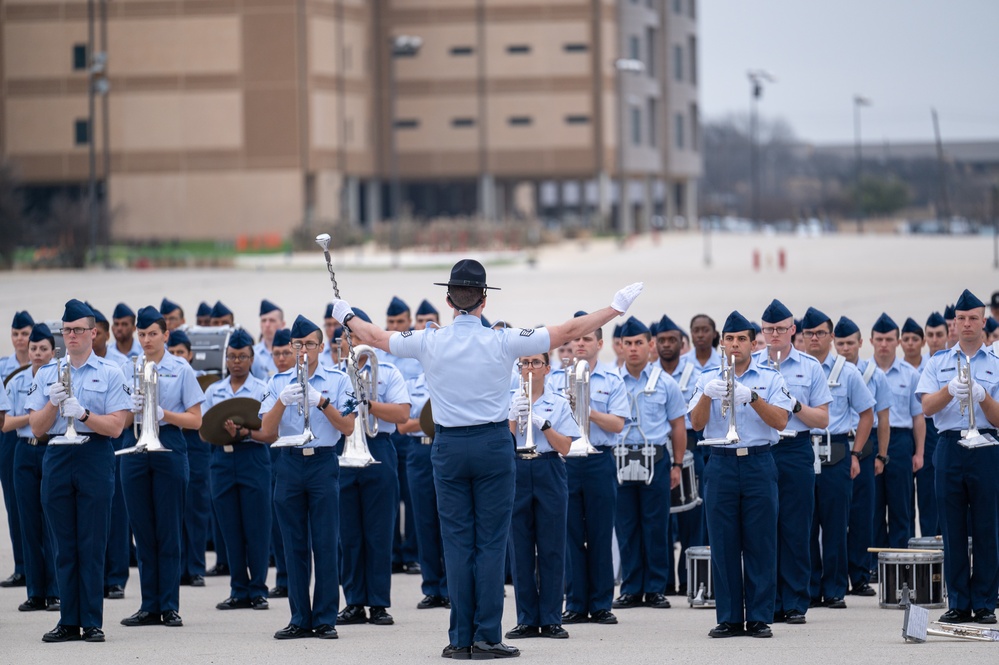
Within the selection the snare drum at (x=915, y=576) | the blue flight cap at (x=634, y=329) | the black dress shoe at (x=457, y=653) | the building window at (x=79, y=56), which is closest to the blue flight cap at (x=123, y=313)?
the blue flight cap at (x=634, y=329)

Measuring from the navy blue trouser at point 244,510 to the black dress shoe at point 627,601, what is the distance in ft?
8.49

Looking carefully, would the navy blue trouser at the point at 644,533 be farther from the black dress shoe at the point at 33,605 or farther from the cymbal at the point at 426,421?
the black dress shoe at the point at 33,605

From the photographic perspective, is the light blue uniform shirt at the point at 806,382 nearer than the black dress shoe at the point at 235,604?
Yes

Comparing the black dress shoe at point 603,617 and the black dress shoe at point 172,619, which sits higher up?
the black dress shoe at point 172,619

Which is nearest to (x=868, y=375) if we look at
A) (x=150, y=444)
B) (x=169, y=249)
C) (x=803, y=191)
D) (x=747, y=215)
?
(x=150, y=444)

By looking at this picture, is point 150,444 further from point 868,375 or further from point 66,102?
point 66,102

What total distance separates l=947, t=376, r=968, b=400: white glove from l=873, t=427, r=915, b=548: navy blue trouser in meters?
3.63

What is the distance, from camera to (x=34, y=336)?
10133 millimetres

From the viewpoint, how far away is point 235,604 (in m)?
11.3

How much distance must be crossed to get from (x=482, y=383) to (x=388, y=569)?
2444 mm

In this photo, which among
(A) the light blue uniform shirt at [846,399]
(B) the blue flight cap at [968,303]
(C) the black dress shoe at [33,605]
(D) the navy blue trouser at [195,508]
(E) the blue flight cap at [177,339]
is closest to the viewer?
(B) the blue flight cap at [968,303]

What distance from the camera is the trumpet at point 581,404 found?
9.59 meters

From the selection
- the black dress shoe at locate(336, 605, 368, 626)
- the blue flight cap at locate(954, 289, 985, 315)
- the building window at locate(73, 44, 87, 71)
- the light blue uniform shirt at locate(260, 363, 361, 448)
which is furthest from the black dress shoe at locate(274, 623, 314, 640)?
the building window at locate(73, 44, 87, 71)

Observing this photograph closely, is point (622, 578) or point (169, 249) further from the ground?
point (169, 249)
